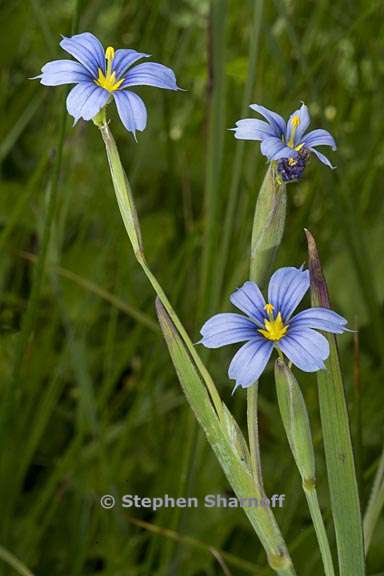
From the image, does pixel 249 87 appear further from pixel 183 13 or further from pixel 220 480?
pixel 183 13

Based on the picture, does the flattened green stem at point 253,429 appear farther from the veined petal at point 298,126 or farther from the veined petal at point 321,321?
the veined petal at point 298,126

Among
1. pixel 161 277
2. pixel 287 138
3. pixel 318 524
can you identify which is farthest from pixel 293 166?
pixel 161 277

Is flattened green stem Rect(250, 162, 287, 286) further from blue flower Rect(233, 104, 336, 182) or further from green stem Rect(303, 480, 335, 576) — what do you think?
green stem Rect(303, 480, 335, 576)

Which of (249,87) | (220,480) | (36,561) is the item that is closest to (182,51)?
(249,87)

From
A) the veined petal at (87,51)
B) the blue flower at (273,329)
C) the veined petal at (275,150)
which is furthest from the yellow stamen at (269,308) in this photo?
the veined petal at (87,51)

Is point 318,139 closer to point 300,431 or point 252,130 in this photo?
point 252,130

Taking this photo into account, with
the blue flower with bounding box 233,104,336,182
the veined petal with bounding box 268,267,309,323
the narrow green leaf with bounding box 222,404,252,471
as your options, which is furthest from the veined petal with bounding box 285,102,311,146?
the narrow green leaf with bounding box 222,404,252,471

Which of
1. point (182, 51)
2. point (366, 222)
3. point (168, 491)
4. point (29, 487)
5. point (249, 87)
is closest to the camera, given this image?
point (249, 87)

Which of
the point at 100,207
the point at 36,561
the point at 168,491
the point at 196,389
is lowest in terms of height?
the point at 36,561
